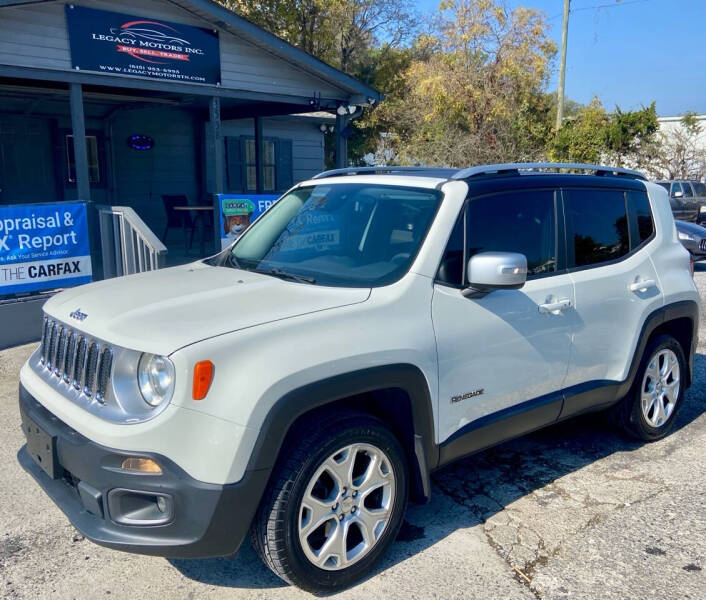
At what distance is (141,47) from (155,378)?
28.5ft

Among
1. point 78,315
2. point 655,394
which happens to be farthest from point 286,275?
point 655,394

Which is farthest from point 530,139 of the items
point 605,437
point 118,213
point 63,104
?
point 605,437

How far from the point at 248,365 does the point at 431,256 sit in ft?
3.70

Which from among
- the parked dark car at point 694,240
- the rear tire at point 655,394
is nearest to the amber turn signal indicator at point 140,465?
the rear tire at point 655,394

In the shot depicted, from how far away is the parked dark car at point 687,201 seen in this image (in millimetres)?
18422

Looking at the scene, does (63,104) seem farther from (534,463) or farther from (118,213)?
(534,463)

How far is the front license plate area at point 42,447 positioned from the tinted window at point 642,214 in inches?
146

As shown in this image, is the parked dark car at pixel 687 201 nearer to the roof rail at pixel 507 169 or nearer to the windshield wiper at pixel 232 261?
the roof rail at pixel 507 169

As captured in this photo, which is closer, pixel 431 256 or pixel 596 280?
pixel 431 256

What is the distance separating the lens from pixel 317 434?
9.12 feet

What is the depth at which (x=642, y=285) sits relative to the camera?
428 centimetres

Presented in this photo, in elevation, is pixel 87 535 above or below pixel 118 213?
below

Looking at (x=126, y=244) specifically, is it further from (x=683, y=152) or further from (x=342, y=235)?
(x=683, y=152)

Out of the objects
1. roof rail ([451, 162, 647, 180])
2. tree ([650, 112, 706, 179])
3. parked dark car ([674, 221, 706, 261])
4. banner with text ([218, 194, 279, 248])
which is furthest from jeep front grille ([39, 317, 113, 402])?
tree ([650, 112, 706, 179])
